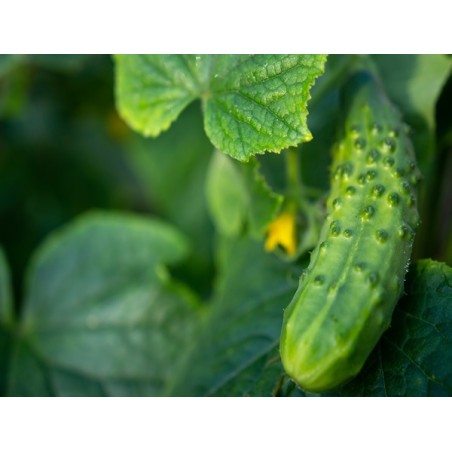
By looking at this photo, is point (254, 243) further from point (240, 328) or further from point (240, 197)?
point (240, 328)

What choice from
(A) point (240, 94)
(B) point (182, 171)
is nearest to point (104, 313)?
(B) point (182, 171)

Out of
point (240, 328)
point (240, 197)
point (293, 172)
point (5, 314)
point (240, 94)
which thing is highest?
point (240, 94)

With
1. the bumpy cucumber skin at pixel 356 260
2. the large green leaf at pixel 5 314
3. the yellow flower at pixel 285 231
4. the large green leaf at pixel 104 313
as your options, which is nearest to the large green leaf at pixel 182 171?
the large green leaf at pixel 104 313

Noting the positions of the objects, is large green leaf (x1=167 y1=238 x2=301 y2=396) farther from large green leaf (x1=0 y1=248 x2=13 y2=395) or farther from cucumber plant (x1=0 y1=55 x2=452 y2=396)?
large green leaf (x1=0 y1=248 x2=13 y2=395)

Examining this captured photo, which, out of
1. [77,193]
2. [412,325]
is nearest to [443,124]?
[412,325]

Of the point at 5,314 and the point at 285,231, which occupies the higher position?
the point at 285,231

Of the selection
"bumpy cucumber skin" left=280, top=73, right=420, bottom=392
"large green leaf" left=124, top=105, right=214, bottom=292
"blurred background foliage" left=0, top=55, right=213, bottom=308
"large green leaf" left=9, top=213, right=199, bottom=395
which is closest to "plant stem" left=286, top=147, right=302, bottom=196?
"bumpy cucumber skin" left=280, top=73, right=420, bottom=392
